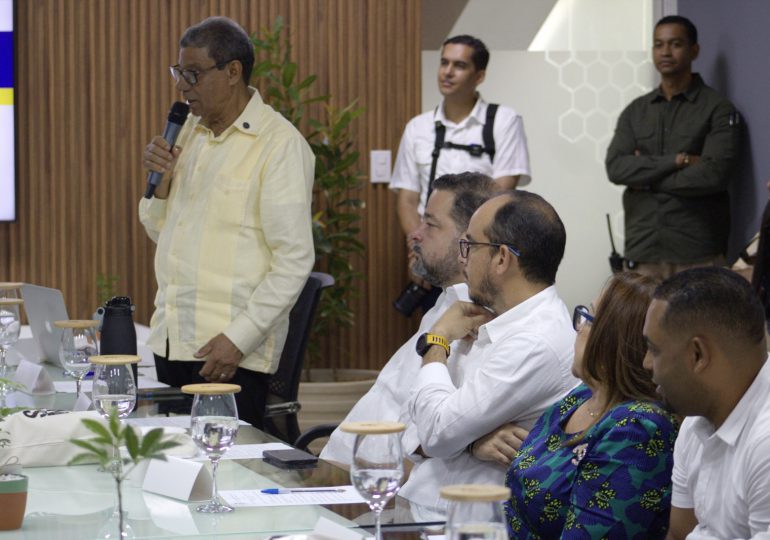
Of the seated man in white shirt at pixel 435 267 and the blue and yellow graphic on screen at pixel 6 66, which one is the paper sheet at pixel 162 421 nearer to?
the seated man in white shirt at pixel 435 267

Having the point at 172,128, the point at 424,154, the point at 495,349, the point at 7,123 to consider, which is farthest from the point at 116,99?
the point at 495,349

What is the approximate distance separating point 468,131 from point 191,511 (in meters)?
3.44

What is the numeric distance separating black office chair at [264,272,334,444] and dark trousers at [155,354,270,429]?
4 cm

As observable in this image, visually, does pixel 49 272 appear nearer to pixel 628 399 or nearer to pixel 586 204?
pixel 586 204

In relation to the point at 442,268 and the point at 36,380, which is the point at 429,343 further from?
the point at 36,380

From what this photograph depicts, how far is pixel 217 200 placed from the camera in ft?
11.5

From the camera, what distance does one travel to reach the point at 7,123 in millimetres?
5383

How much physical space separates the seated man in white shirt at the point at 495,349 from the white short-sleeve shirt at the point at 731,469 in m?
0.54

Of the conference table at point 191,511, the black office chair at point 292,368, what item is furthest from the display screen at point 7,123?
the conference table at point 191,511

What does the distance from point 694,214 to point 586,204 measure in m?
1.04

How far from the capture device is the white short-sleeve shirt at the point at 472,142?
5.00 metres

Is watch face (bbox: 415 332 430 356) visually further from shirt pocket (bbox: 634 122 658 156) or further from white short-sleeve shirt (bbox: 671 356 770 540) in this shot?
shirt pocket (bbox: 634 122 658 156)

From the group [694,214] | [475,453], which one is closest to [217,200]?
[475,453]

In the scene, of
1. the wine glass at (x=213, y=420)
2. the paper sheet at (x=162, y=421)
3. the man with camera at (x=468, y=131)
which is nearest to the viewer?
the wine glass at (x=213, y=420)
